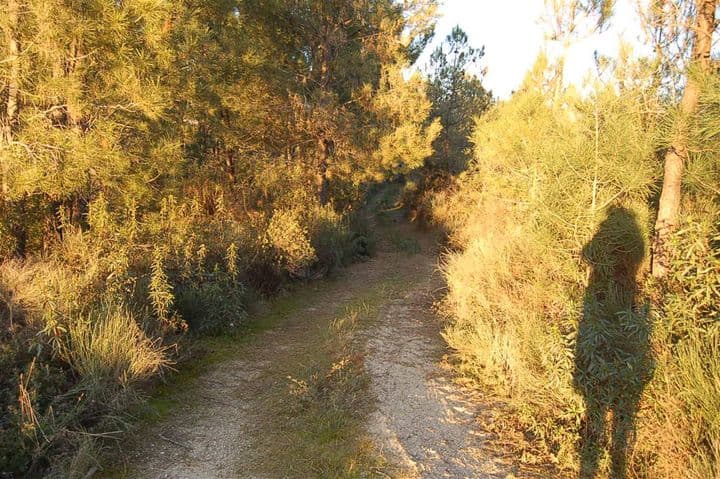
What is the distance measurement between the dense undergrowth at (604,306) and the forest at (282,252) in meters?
0.02

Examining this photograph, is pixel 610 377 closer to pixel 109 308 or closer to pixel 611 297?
pixel 611 297

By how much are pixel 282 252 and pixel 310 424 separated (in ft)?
18.0

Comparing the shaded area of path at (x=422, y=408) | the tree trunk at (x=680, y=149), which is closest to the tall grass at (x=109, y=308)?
the shaded area of path at (x=422, y=408)

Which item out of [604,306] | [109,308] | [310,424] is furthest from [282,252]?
[604,306]

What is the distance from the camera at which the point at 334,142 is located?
1259 cm

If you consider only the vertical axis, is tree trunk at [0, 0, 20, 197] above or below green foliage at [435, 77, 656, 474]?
above

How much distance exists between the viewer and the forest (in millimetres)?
3697

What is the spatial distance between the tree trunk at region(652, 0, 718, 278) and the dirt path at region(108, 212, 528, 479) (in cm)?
241

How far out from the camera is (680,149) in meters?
4.38

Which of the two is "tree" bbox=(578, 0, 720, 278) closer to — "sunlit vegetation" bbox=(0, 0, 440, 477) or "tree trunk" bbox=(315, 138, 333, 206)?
"sunlit vegetation" bbox=(0, 0, 440, 477)

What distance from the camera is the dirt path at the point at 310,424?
3.79 metres

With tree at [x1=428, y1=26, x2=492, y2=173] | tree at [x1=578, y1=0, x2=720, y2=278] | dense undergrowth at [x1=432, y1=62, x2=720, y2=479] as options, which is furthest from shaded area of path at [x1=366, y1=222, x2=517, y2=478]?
tree at [x1=428, y1=26, x2=492, y2=173]

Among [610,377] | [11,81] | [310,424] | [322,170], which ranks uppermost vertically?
[11,81]

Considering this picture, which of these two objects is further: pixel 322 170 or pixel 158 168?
pixel 322 170
